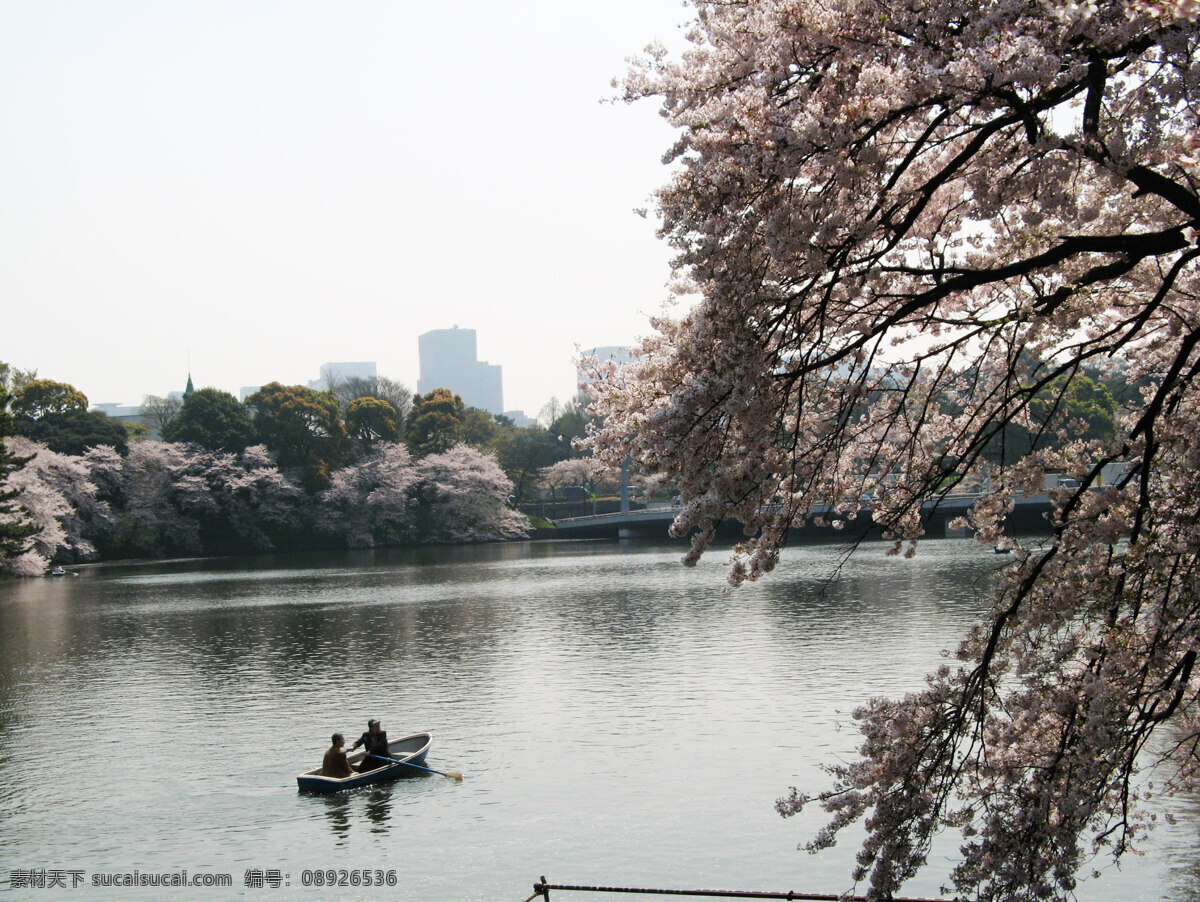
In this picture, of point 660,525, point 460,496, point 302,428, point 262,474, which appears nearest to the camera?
point 262,474

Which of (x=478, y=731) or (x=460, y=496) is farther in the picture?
(x=460, y=496)

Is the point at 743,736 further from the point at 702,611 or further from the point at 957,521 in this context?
Answer: the point at 702,611

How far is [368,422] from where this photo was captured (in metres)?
72.8

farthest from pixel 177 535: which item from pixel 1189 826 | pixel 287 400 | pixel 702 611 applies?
pixel 1189 826

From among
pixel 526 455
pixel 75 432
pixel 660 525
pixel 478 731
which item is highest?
pixel 75 432

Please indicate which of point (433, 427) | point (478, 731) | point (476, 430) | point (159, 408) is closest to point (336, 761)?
point (478, 731)

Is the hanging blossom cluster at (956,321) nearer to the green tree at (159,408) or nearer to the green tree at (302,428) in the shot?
the green tree at (302,428)

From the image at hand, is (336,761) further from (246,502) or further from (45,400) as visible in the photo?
(45,400)

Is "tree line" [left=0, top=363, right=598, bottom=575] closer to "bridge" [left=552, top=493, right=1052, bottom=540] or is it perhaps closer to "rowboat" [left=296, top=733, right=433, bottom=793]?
"bridge" [left=552, top=493, right=1052, bottom=540]

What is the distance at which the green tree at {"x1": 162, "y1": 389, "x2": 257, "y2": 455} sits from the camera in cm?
6588

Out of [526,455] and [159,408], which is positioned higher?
[159,408]

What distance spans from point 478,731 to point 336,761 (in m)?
3.41

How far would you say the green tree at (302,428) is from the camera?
6781 cm

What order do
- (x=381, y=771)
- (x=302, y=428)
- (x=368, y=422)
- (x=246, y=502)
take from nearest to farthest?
(x=381, y=771) < (x=246, y=502) < (x=302, y=428) < (x=368, y=422)
